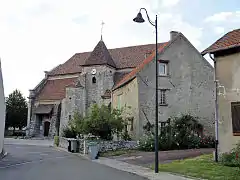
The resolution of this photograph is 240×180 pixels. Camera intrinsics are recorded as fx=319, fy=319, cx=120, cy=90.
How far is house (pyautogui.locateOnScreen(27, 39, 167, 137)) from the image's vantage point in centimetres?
4734

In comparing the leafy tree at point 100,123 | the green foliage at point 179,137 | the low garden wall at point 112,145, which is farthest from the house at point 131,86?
the leafy tree at point 100,123

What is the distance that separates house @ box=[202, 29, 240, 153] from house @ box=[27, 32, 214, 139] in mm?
12598

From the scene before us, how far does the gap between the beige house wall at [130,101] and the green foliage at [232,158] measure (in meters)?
13.4

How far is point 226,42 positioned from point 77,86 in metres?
34.5

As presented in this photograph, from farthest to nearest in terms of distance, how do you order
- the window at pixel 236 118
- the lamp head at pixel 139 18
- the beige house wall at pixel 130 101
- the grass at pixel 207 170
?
the beige house wall at pixel 130 101, the window at pixel 236 118, the lamp head at pixel 139 18, the grass at pixel 207 170

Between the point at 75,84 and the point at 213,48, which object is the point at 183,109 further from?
the point at 75,84

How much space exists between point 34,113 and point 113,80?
1503cm

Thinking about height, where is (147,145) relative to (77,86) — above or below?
below

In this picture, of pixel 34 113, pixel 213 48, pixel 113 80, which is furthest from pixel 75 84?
pixel 213 48

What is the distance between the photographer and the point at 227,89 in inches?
589

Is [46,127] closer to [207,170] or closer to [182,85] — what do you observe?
[182,85]

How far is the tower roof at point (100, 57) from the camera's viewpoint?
47000 millimetres

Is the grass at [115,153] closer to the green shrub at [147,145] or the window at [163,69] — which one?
the green shrub at [147,145]

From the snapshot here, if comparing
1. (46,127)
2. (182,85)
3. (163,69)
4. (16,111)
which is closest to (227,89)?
(163,69)
